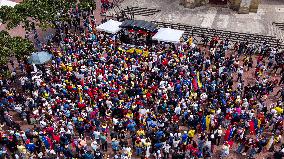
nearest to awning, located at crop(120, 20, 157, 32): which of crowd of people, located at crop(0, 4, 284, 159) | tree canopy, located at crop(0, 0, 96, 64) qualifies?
crowd of people, located at crop(0, 4, 284, 159)

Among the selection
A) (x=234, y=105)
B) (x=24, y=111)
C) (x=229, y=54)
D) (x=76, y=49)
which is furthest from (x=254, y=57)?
(x=24, y=111)

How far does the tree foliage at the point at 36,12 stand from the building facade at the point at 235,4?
43.8ft

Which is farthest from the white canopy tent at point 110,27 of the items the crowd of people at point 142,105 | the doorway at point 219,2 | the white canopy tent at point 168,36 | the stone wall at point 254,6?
the stone wall at point 254,6

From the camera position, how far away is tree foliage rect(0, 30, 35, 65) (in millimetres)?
26062

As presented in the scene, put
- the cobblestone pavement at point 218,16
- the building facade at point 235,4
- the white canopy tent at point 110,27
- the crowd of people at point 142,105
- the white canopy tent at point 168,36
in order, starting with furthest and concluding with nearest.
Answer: the building facade at point 235,4
the cobblestone pavement at point 218,16
the white canopy tent at point 110,27
the white canopy tent at point 168,36
the crowd of people at point 142,105

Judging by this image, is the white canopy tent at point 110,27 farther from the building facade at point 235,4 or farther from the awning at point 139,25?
the building facade at point 235,4

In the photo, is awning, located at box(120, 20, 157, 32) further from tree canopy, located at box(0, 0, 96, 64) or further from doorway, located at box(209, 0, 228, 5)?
doorway, located at box(209, 0, 228, 5)

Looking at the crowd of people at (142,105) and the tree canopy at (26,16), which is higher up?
the tree canopy at (26,16)

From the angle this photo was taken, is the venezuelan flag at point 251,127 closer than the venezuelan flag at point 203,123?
Yes

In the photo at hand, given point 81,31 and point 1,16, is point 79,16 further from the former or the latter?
point 1,16

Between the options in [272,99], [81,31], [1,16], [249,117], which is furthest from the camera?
[81,31]

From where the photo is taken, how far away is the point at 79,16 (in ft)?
122

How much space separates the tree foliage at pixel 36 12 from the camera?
2944 centimetres

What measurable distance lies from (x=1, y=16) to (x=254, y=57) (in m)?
21.5
